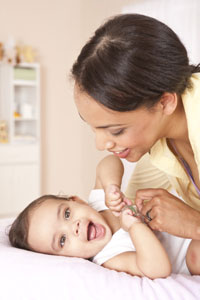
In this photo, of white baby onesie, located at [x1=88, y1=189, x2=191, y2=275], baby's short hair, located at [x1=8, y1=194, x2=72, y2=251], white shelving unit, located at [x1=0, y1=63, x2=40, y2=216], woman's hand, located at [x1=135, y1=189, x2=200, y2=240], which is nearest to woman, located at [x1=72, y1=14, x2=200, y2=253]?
woman's hand, located at [x1=135, y1=189, x2=200, y2=240]

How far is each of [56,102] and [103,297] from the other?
4249 mm

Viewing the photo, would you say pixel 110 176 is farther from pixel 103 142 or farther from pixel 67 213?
pixel 103 142

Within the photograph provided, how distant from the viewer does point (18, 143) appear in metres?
4.63

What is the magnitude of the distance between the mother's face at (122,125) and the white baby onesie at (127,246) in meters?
0.41

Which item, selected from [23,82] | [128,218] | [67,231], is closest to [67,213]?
[67,231]

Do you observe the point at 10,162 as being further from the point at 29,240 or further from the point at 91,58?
the point at 91,58

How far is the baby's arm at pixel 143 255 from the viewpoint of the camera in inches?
53.8

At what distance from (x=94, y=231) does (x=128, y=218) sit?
223mm

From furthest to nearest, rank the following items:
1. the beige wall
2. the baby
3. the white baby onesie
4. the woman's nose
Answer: the beige wall, the white baby onesie, the baby, the woman's nose

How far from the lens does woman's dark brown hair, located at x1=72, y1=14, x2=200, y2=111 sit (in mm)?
1169

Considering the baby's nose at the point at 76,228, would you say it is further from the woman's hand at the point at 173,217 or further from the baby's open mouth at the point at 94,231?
the woman's hand at the point at 173,217

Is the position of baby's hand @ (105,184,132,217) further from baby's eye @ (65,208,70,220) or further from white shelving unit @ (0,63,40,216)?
white shelving unit @ (0,63,40,216)

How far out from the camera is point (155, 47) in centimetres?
119

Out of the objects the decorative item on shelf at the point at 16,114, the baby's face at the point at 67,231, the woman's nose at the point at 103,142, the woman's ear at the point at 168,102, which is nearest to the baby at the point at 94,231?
the baby's face at the point at 67,231
